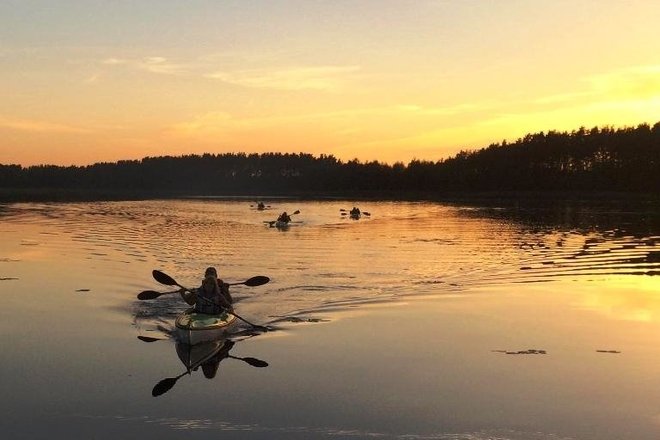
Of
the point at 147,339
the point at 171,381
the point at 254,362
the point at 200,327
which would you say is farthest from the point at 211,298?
the point at 171,381

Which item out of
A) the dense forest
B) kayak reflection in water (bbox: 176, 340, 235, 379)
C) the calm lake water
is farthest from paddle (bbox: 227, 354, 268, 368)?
the dense forest

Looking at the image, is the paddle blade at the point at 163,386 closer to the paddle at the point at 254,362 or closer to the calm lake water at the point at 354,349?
the calm lake water at the point at 354,349

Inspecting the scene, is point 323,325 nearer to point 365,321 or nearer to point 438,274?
point 365,321

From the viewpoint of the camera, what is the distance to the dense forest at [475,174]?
114812 millimetres

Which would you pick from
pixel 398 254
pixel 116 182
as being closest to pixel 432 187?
pixel 116 182

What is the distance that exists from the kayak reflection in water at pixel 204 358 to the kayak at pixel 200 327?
0.15 metres

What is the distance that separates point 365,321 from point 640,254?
19436 mm

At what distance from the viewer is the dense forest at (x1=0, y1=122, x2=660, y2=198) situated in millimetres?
114812

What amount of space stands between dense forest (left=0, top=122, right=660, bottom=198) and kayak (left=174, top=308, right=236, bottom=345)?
106 metres

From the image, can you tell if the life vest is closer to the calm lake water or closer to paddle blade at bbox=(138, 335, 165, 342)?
the calm lake water

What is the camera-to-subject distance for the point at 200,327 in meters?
14.7

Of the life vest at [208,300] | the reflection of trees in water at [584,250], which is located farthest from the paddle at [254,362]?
the reflection of trees in water at [584,250]

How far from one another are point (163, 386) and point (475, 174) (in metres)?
134

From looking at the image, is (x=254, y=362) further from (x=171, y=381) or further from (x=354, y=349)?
(x=354, y=349)
